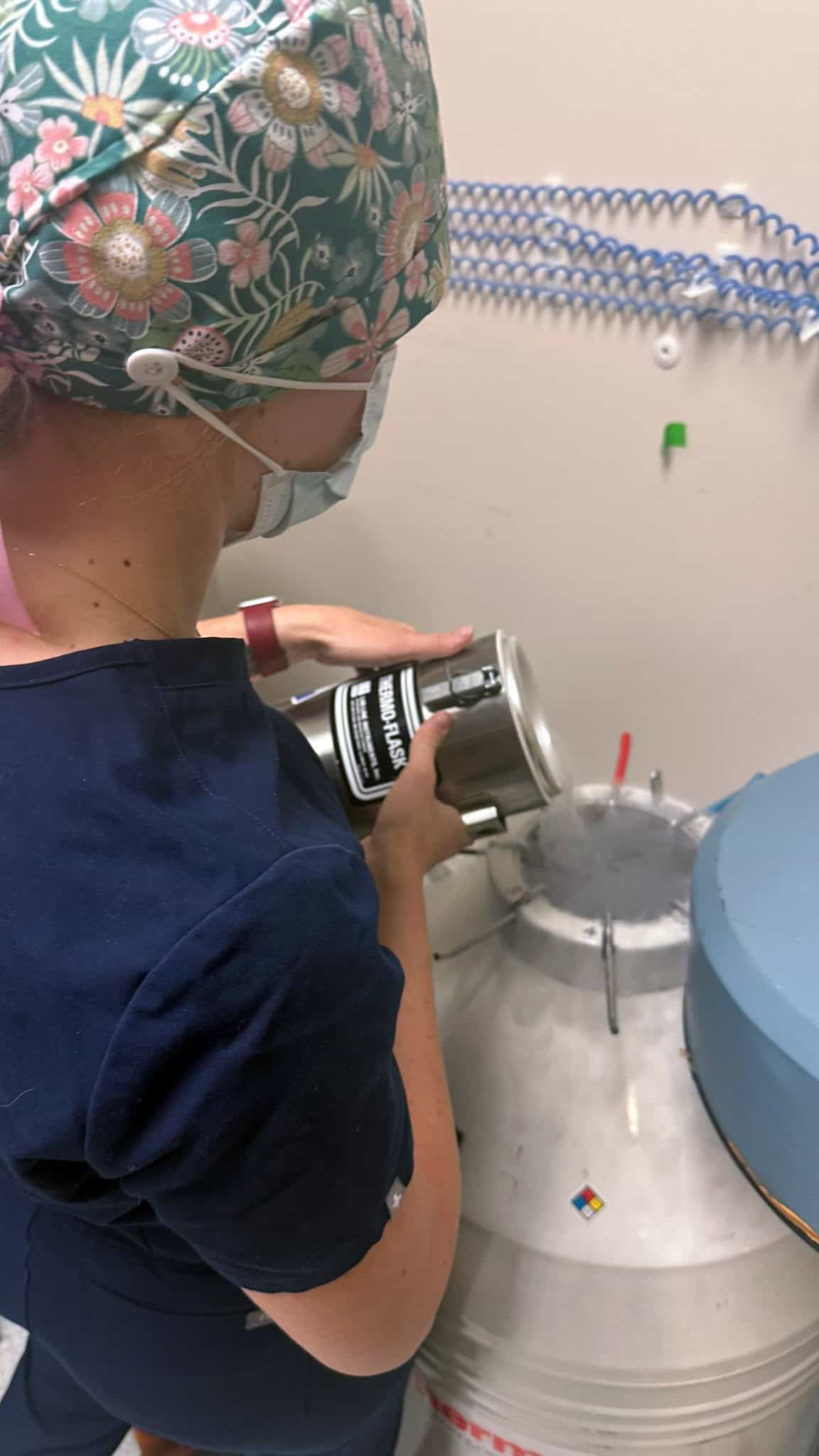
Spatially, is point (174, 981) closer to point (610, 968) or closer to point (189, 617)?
point (189, 617)

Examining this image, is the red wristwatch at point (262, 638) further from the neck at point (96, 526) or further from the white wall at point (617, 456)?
the neck at point (96, 526)

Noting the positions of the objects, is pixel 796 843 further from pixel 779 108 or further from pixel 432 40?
pixel 432 40

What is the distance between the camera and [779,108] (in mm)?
655

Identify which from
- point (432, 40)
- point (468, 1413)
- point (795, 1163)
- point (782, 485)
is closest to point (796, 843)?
point (795, 1163)

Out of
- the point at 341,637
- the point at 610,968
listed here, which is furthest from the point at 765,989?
the point at 341,637

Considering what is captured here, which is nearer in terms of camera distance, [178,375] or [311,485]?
[178,375]

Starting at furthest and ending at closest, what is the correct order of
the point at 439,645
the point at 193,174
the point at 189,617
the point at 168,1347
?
the point at 439,645, the point at 168,1347, the point at 189,617, the point at 193,174

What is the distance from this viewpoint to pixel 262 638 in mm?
836

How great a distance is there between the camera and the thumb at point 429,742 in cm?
66

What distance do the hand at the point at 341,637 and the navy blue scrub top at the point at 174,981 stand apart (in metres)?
0.39

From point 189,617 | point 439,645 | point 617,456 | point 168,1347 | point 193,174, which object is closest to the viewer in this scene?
point 193,174

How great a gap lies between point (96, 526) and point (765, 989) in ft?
1.39

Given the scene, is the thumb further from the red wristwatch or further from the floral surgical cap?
the floral surgical cap

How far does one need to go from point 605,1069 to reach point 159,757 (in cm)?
48
